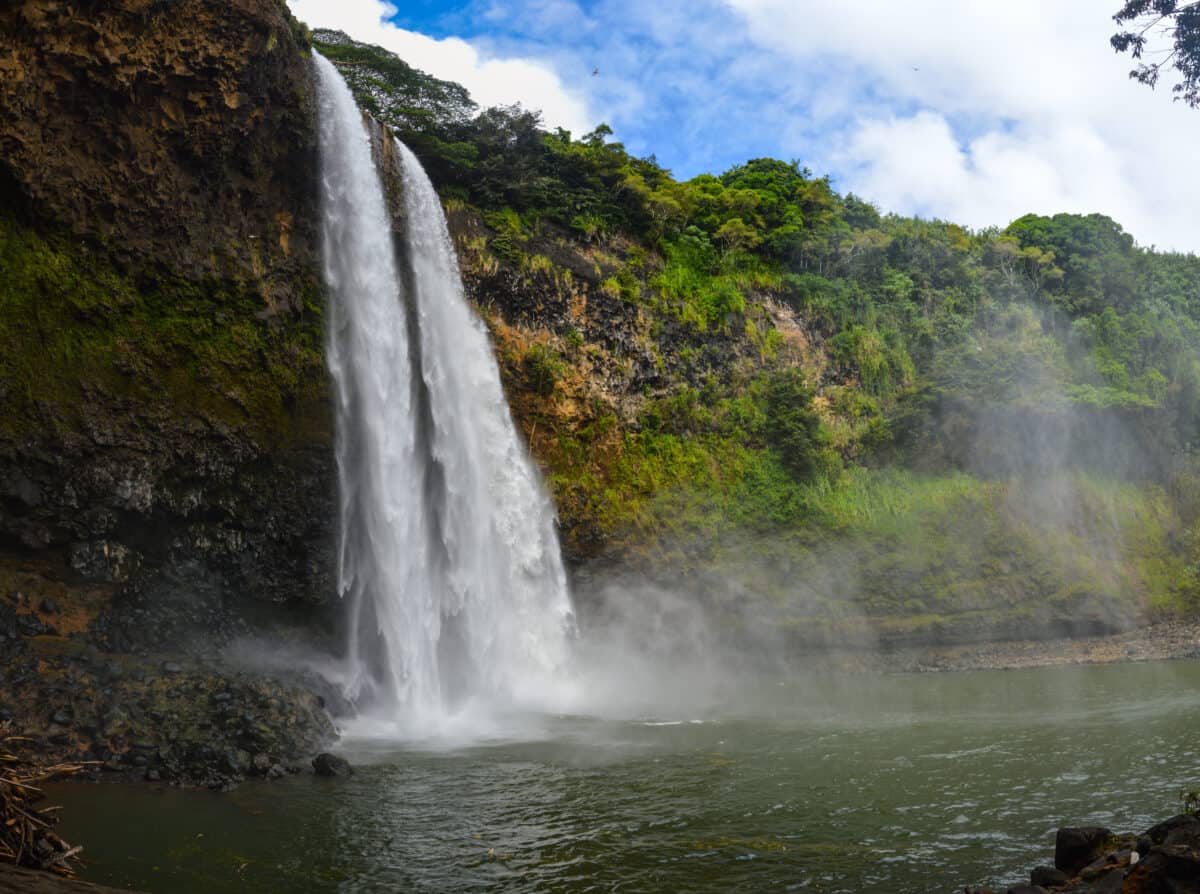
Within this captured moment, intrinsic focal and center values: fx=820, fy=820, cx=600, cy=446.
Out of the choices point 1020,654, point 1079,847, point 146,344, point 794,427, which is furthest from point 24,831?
point 1020,654

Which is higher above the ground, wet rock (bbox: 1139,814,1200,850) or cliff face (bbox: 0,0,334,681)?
cliff face (bbox: 0,0,334,681)

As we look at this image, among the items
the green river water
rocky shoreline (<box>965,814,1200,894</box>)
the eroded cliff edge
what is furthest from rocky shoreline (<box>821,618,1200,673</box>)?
rocky shoreline (<box>965,814,1200,894</box>)

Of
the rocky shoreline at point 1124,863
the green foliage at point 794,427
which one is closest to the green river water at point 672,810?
the rocky shoreline at point 1124,863

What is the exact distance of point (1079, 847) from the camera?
7531 millimetres

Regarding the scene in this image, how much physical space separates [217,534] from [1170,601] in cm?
3113

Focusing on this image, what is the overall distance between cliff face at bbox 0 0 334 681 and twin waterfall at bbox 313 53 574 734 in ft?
2.60

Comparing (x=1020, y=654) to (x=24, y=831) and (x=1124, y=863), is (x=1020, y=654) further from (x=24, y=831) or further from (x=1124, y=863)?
(x=24, y=831)

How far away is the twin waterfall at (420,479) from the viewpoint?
1853 centimetres

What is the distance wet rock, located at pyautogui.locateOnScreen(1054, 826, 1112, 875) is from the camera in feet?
24.5

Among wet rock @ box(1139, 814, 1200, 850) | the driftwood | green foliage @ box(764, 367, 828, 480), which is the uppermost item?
green foliage @ box(764, 367, 828, 480)

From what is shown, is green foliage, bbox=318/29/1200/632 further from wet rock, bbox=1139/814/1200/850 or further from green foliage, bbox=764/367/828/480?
wet rock, bbox=1139/814/1200/850

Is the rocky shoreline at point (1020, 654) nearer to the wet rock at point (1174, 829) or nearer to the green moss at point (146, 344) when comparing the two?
the green moss at point (146, 344)

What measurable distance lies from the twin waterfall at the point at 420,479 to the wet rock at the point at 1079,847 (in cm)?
1164

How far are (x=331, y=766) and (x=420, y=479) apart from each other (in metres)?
8.84
